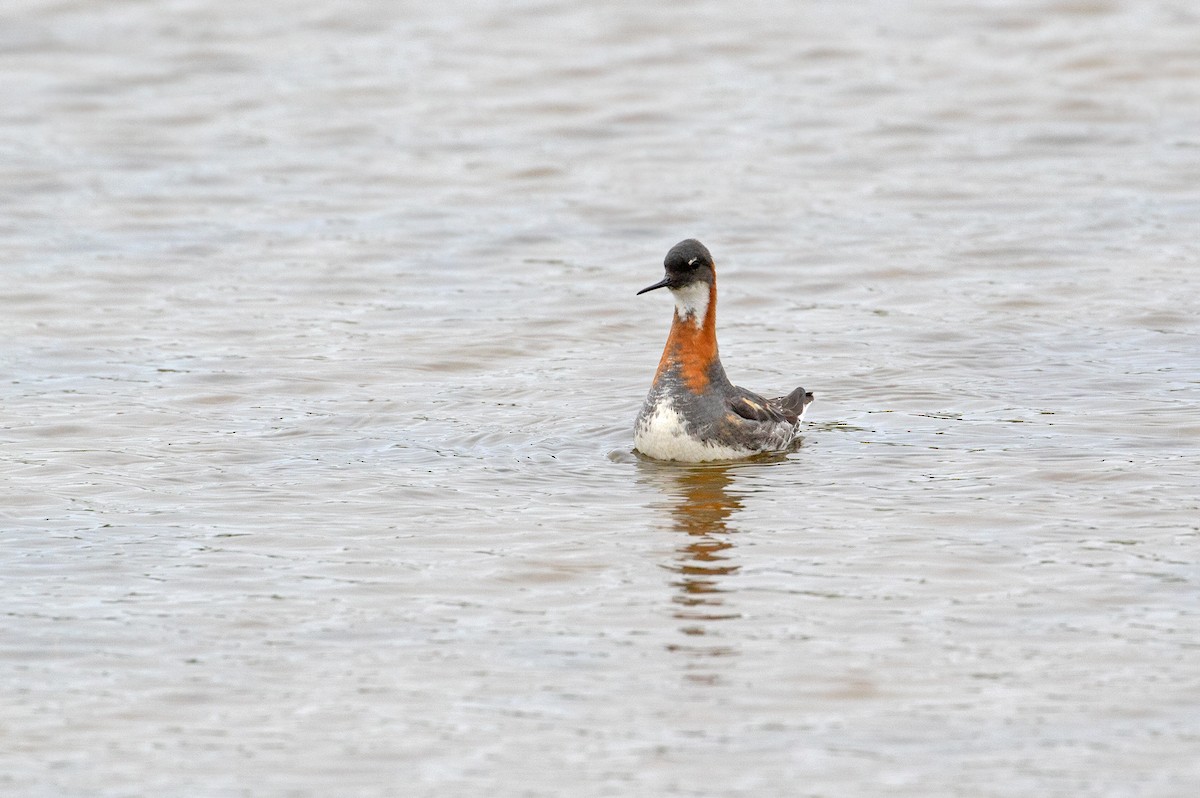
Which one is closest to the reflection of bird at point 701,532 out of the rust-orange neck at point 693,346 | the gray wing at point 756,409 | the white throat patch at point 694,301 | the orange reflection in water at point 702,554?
the orange reflection in water at point 702,554

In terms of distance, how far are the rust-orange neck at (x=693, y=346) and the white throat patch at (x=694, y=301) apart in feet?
0.06

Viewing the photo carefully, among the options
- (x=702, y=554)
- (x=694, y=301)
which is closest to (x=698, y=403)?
(x=694, y=301)

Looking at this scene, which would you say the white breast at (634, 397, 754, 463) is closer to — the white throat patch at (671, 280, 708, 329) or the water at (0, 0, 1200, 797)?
the water at (0, 0, 1200, 797)

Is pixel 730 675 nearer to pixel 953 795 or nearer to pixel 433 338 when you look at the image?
pixel 953 795

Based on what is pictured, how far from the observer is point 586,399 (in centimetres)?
1460

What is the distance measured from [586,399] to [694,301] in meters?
1.66

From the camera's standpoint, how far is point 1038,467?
39.8 ft

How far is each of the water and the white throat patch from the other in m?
1.07

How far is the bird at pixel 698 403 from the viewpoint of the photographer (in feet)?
42.2

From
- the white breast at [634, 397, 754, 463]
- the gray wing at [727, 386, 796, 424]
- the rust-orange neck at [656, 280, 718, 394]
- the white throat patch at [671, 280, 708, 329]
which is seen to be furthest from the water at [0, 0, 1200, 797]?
the white throat patch at [671, 280, 708, 329]

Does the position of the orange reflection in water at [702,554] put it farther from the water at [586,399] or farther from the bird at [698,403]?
the bird at [698,403]

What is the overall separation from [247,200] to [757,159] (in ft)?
21.0

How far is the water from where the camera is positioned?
8047 millimetres

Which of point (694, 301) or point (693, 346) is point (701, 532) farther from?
point (694, 301)
